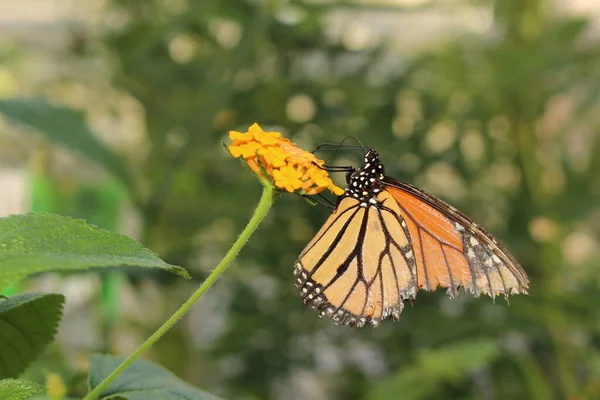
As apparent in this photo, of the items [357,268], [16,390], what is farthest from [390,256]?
[16,390]

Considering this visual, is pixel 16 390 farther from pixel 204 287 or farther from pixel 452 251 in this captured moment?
pixel 452 251

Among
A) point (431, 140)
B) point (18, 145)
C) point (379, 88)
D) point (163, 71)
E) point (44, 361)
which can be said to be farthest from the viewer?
point (18, 145)

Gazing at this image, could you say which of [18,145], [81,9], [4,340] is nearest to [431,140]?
[81,9]

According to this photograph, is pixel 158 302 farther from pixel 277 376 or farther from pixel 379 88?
pixel 379 88

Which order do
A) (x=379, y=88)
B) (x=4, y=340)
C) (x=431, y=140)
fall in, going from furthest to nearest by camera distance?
(x=431, y=140)
(x=379, y=88)
(x=4, y=340)

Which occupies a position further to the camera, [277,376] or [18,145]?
[18,145]

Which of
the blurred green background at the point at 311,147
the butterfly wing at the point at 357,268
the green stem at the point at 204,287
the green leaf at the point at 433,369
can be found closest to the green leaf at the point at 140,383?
the green stem at the point at 204,287

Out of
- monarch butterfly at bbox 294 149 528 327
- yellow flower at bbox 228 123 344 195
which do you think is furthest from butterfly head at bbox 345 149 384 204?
yellow flower at bbox 228 123 344 195

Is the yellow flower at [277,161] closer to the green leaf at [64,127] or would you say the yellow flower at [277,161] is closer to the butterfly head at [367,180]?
the butterfly head at [367,180]
